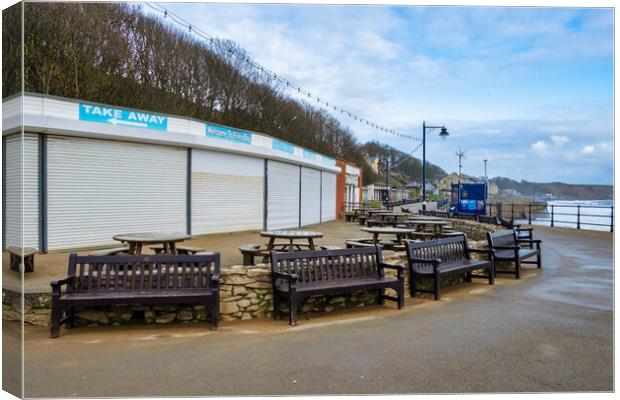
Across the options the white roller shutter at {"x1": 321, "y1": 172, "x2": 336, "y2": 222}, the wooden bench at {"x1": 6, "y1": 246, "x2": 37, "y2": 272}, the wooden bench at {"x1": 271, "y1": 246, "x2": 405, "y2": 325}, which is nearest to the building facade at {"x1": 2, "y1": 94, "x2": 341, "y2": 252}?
the wooden bench at {"x1": 6, "y1": 246, "x2": 37, "y2": 272}

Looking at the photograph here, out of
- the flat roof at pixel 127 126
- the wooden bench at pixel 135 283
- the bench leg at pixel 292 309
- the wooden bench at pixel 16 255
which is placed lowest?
the bench leg at pixel 292 309

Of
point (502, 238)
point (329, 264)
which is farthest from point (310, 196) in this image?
point (329, 264)

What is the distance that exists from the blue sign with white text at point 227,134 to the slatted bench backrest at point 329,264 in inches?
312

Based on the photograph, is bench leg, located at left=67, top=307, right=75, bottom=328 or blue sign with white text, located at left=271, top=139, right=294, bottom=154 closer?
bench leg, located at left=67, top=307, right=75, bottom=328

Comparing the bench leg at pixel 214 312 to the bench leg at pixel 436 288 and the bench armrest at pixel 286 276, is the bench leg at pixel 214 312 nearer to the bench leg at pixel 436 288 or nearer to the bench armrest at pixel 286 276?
the bench armrest at pixel 286 276

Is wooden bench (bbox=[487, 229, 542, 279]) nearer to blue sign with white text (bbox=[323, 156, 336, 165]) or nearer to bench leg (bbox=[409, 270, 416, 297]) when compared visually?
bench leg (bbox=[409, 270, 416, 297])

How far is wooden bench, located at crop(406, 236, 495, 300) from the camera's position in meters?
6.38

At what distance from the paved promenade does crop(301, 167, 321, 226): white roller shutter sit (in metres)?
13.3

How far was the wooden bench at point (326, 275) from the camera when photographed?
5160 millimetres

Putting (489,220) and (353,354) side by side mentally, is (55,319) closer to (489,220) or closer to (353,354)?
(353,354)

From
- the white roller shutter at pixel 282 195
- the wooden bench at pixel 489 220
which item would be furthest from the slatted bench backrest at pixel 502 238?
the white roller shutter at pixel 282 195

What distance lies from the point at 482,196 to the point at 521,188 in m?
20.6

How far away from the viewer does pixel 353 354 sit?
154 inches

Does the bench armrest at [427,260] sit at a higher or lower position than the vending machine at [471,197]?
lower
